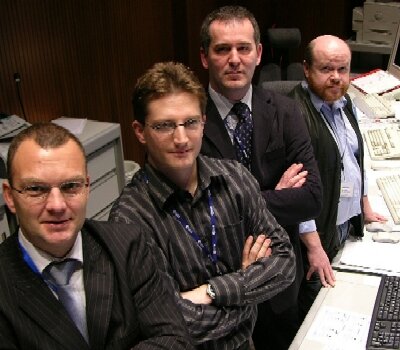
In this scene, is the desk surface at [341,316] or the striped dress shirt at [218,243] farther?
the desk surface at [341,316]

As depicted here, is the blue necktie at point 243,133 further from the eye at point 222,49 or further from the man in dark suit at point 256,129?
the eye at point 222,49

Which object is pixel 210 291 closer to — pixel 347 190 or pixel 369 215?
pixel 347 190

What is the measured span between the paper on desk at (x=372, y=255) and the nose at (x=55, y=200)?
1.39m

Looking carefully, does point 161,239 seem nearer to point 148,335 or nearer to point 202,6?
point 148,335

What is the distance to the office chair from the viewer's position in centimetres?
408

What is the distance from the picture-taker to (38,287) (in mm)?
1234

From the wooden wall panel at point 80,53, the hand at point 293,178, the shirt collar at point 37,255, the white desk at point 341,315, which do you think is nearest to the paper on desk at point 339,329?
the white desk at point 341,315

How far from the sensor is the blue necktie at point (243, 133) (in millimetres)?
1961

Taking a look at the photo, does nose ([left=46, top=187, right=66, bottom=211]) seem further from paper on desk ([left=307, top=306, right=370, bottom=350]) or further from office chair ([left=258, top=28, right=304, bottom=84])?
office chair ([left=258, top=28, right=304, bottom=84])

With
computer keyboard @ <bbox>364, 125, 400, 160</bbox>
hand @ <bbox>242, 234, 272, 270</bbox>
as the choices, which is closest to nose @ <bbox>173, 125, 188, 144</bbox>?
hand @ <bbox>242, 234, 272, 270</bbox>

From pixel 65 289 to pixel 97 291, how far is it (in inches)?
2.9

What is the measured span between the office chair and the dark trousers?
220 centimetres

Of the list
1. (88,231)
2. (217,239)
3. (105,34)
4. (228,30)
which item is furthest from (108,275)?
(105,34)

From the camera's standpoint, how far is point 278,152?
2.01m
